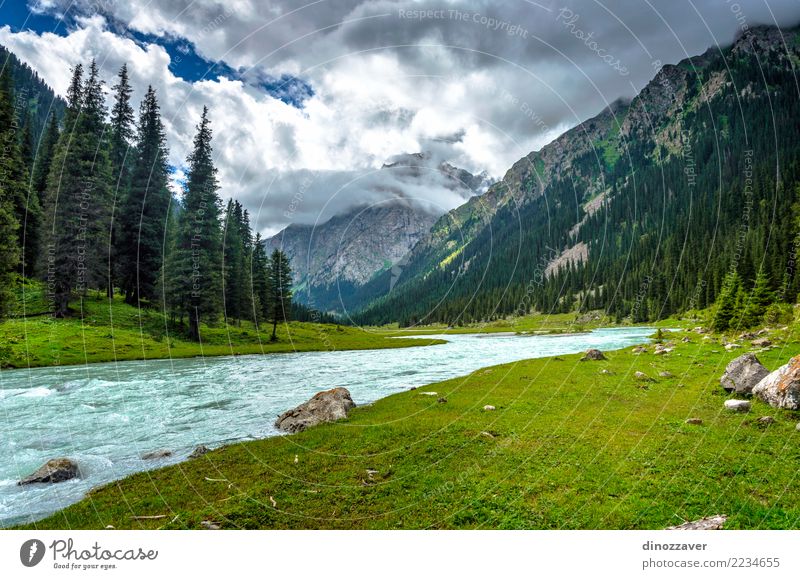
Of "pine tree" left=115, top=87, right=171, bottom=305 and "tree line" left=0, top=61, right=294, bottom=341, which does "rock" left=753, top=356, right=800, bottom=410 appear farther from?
"pine tree" left=115, top=87, right=171, bottom=305

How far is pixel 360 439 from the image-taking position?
14.1 metres

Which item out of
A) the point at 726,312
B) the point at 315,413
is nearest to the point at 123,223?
the point at 315,413

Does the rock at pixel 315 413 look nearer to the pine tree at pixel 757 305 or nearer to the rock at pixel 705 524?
the rock at pixel 705 524

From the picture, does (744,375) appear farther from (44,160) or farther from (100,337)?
(44,160)

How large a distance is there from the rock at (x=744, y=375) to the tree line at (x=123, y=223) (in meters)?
33.3

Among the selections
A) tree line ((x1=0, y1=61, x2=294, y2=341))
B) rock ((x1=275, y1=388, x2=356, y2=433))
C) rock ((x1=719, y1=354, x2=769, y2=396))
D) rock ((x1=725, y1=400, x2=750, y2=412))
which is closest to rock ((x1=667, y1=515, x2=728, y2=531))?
rock ((x1=725, y1=400, x2=750, y2=412))

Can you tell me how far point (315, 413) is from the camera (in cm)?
1722

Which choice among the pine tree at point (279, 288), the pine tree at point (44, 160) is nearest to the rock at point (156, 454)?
the pine tree at point (279, 288)

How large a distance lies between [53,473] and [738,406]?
22.8 metres

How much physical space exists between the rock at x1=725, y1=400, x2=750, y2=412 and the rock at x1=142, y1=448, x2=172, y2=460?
2039 centimetres

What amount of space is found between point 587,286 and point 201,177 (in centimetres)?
15655

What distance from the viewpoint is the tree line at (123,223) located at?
130 feet
